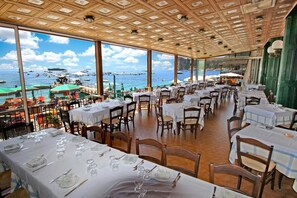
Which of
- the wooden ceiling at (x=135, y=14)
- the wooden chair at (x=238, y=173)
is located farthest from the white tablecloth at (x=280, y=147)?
the wooden ceiling at (x=135, y=14)

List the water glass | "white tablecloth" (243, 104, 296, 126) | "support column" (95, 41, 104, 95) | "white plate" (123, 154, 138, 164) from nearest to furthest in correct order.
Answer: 1. the water glass
2. "white plate" (123, 154, 138, 164)
3. "white tablecloth" (243, 104, 296, 126)
4. "support column" (95, 41, 104, 95)

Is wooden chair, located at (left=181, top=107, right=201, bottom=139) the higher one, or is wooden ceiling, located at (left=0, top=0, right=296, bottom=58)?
wooden ceiling, located at (left=0, top=0, right=296, bottom=58)

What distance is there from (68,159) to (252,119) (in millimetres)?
5003

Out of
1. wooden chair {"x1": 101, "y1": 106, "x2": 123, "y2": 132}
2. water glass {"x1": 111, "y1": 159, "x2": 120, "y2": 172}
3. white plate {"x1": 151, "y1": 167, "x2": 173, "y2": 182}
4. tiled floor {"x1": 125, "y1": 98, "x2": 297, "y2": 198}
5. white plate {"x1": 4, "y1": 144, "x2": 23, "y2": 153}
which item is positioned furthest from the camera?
wooden chair {"x1": 101, "y1": 106, "x2": 123, "y2": 132}

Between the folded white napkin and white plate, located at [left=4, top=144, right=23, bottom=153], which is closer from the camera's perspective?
the folded white napkin

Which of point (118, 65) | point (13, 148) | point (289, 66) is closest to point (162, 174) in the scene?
point (13, 148)

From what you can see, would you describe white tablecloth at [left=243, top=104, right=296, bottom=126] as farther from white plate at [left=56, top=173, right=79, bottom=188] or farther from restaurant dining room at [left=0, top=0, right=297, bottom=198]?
white plate at [left=56, top=173, right=79, bottom=188]

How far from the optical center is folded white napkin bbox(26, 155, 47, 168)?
1.82 m

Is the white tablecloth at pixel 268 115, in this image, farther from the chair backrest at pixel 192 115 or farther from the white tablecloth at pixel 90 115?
the white tablecloth at pixel 90 115

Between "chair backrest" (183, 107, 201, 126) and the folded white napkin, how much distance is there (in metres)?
3.40

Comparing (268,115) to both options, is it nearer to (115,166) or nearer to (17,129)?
(115,166)

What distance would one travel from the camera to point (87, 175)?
1.64 meters

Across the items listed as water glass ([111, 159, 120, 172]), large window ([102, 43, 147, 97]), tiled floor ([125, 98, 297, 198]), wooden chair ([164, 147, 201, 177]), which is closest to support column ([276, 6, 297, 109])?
tiled floor ([125, 98, 297, 198])

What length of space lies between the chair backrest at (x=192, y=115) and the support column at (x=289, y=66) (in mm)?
3118
